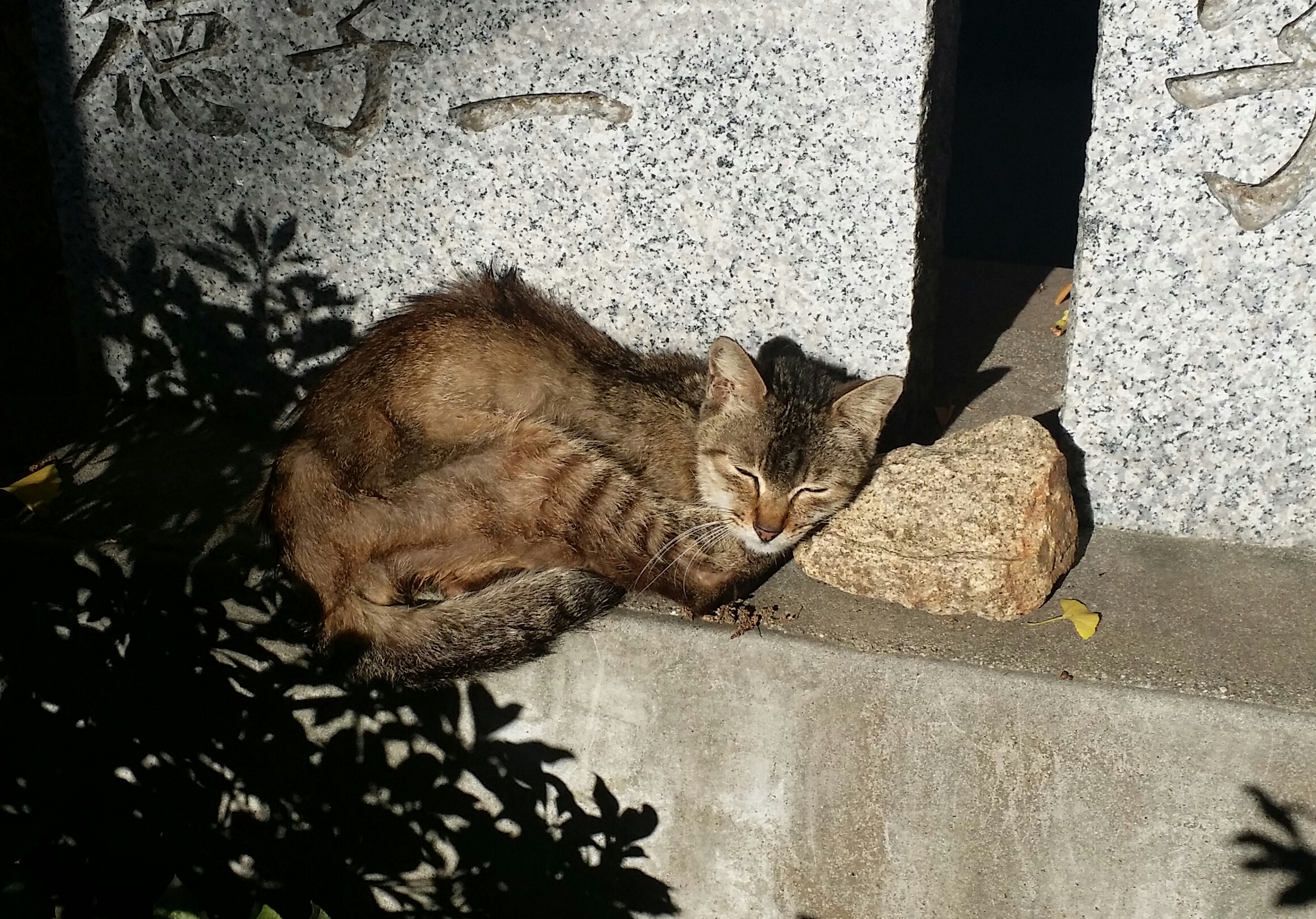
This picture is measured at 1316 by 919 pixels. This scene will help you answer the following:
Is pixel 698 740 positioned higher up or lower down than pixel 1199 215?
lower down

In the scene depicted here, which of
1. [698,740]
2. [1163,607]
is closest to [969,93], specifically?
[1163,607]

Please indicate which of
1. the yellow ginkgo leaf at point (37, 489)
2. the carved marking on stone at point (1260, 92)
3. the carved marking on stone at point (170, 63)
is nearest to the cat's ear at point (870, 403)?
the carved marking on stone at point (1260, 92)

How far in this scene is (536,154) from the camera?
340 centimetres

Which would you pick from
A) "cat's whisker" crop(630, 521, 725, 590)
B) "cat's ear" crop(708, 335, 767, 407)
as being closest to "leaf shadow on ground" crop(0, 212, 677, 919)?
"cat's whisker" crop(630, 521, 725, 590)

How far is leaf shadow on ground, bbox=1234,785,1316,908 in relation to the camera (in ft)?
8.77

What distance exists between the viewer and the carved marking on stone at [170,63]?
11.5 ft

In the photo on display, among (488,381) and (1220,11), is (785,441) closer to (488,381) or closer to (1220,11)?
(488,381)

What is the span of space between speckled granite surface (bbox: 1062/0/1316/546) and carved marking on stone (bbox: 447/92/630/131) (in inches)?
51.4

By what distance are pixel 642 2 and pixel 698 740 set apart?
6.55 feet

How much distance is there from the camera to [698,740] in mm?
3029

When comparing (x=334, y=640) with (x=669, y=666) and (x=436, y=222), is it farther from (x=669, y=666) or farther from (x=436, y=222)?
(x=436, y=222)

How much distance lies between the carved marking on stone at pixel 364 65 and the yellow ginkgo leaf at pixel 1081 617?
238 centimetres

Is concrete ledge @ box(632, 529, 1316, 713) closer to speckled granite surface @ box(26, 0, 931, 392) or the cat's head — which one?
the cat's head

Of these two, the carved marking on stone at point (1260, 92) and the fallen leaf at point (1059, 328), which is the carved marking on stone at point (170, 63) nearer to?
the carved marking on stone at point (1260, 92)
